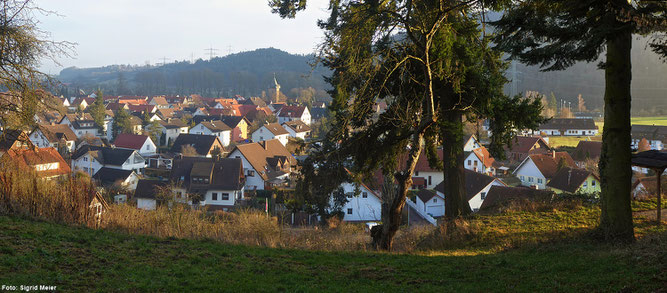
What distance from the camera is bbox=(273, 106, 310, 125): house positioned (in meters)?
85.4

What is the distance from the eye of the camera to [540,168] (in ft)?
118

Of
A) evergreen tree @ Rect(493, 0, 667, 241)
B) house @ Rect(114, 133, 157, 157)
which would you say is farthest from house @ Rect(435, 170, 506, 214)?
house @ Rect(114, 133, 157, 157)

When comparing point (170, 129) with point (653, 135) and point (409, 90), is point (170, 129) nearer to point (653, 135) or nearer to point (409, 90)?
point (653, 135)

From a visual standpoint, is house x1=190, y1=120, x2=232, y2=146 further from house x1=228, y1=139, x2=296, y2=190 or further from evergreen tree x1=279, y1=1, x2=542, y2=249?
evergreen tree x1=279, y1=1, x2=542, y2=249

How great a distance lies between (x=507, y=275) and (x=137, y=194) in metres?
26.8

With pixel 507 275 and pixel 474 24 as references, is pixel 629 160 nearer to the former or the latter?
pixel 507 275

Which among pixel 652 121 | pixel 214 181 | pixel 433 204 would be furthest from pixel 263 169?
pixel 652 121

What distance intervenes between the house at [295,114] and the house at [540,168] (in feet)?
169

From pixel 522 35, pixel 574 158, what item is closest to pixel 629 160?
pixel 522 35

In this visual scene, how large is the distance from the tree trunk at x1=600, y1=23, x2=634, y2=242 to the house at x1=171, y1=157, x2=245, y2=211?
26.9 meters

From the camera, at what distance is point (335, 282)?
253 inches

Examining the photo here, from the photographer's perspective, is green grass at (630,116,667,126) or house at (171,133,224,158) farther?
green grass at (630,116,667,126)

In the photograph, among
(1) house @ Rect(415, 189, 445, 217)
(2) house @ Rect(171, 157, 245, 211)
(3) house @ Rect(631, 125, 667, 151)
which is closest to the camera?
(1) house @ Rect(415, 189, 445, 217)

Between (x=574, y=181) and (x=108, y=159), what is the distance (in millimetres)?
36951
